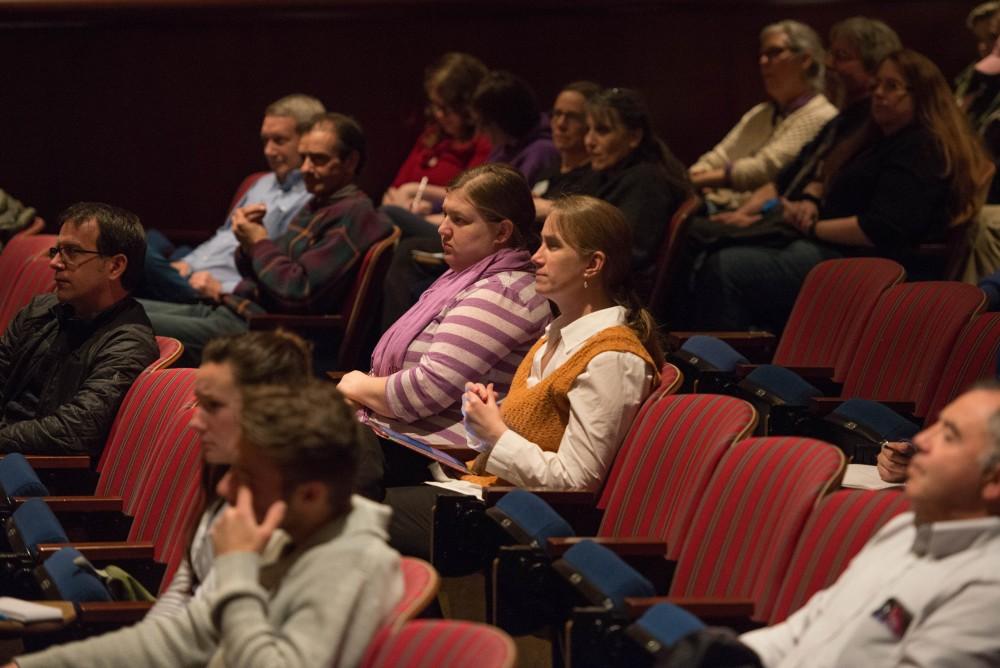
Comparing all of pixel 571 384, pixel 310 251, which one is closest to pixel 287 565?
pixel 571 384

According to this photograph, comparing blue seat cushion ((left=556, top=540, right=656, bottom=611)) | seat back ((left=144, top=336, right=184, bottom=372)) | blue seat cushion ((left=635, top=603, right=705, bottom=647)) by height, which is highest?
blue seat cushion ((left=635, top=603, right=705, bottom=647))

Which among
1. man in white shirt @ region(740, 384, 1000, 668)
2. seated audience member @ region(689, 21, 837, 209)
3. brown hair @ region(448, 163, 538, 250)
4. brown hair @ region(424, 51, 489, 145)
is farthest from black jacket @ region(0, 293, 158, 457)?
seated audience member @ region(689, 21, 837, 209)

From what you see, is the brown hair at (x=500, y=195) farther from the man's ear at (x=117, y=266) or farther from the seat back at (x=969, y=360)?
the seat back at (x=969, y=360)

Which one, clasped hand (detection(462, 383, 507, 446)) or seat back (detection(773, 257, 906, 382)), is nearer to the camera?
clasped hand (detection(462, 383, 507, 446))

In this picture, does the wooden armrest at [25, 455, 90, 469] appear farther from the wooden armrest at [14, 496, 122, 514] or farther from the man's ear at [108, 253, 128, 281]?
the man's ear at [108, 253, 128, 281]

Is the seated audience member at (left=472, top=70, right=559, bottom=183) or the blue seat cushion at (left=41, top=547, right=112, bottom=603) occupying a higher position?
the seated audience member at (left=472, top=70, right=559, bottom=183)

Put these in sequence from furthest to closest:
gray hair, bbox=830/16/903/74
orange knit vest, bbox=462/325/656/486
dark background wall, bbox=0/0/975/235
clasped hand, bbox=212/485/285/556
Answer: dark background wall, bbox=0/0/975/235, gray hair, bbox=830/16/903/74, orange knit vest, bbox=462/325/656/486, clasped hand, bbox=212/485/285/556

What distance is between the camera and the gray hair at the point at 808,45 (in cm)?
408

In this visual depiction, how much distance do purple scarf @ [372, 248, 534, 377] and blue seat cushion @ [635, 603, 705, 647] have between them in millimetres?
1069

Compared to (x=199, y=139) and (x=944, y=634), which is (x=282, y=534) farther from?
(x=199, y=139)

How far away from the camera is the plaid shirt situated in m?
3.49

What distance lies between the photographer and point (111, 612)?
1.78 m

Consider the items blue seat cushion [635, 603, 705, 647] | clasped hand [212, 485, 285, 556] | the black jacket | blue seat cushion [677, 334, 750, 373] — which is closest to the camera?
clasped hand [212, 485, 285, 556]

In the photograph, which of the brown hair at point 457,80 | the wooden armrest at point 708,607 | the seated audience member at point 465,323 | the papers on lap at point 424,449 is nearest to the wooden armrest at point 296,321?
the seated audience member at point 465,323
